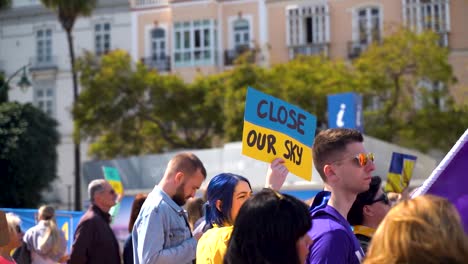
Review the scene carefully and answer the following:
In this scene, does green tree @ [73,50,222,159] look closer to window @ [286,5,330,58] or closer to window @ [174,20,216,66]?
window @ [174,20,216,66]

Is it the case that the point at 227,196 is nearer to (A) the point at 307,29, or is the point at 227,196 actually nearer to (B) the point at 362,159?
(B) the point at 362,159

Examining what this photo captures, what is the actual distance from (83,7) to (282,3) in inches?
377

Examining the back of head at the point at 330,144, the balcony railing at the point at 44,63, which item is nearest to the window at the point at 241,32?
the balcony railing at the point at 44,63

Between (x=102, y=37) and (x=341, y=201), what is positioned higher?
(x=102, y=37)

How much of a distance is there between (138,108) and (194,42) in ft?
24.7

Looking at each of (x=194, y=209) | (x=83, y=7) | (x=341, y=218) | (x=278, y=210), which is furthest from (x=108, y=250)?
(x=83, y=7)

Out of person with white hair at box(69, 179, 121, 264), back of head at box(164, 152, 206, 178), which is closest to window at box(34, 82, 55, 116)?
person with white hair at box(69, 179, 121, 264)

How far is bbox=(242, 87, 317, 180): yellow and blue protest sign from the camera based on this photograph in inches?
214

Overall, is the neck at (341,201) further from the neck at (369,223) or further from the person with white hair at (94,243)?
the person with white hair at (94,243)

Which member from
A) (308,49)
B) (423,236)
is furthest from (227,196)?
(308,49)

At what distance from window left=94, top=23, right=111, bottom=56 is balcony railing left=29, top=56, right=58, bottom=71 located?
7.98 feet

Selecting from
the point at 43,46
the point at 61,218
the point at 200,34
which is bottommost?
the point at 61,218

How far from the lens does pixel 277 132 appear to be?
5.61m

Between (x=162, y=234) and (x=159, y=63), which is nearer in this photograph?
(x=162, y=234)
